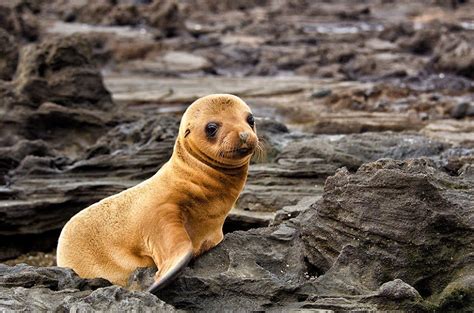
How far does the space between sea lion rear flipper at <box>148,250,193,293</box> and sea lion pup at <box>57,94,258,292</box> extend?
314mm

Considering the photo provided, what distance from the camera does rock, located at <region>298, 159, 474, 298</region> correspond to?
511 cm

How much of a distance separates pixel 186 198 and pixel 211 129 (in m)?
0.52

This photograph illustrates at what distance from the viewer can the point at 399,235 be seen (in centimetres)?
516

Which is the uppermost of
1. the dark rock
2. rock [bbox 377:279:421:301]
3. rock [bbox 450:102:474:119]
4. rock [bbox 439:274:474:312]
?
rock [bbox 377:279:421:301]

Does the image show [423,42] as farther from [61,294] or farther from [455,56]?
[61,294]

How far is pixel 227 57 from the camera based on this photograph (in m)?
25.5

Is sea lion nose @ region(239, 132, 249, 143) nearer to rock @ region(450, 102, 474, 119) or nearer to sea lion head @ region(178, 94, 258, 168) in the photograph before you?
sea lion head @ region(178, 94, 258, 168)

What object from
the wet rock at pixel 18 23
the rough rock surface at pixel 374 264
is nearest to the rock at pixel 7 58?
the wet rock at pixel 18 23

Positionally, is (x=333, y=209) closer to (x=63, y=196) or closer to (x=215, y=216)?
(x=215, y=216)

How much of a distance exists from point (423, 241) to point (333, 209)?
0.77 m

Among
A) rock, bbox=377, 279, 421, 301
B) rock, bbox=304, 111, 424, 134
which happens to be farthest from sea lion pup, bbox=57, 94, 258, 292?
rock, bbox=304, 111, 424, 134

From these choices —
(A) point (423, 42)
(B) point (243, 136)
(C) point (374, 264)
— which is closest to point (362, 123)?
(B) point (243, 136)

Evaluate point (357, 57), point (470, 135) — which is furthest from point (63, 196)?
point (357, 57)

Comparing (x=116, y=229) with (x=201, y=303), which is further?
(x=116, y=229)
